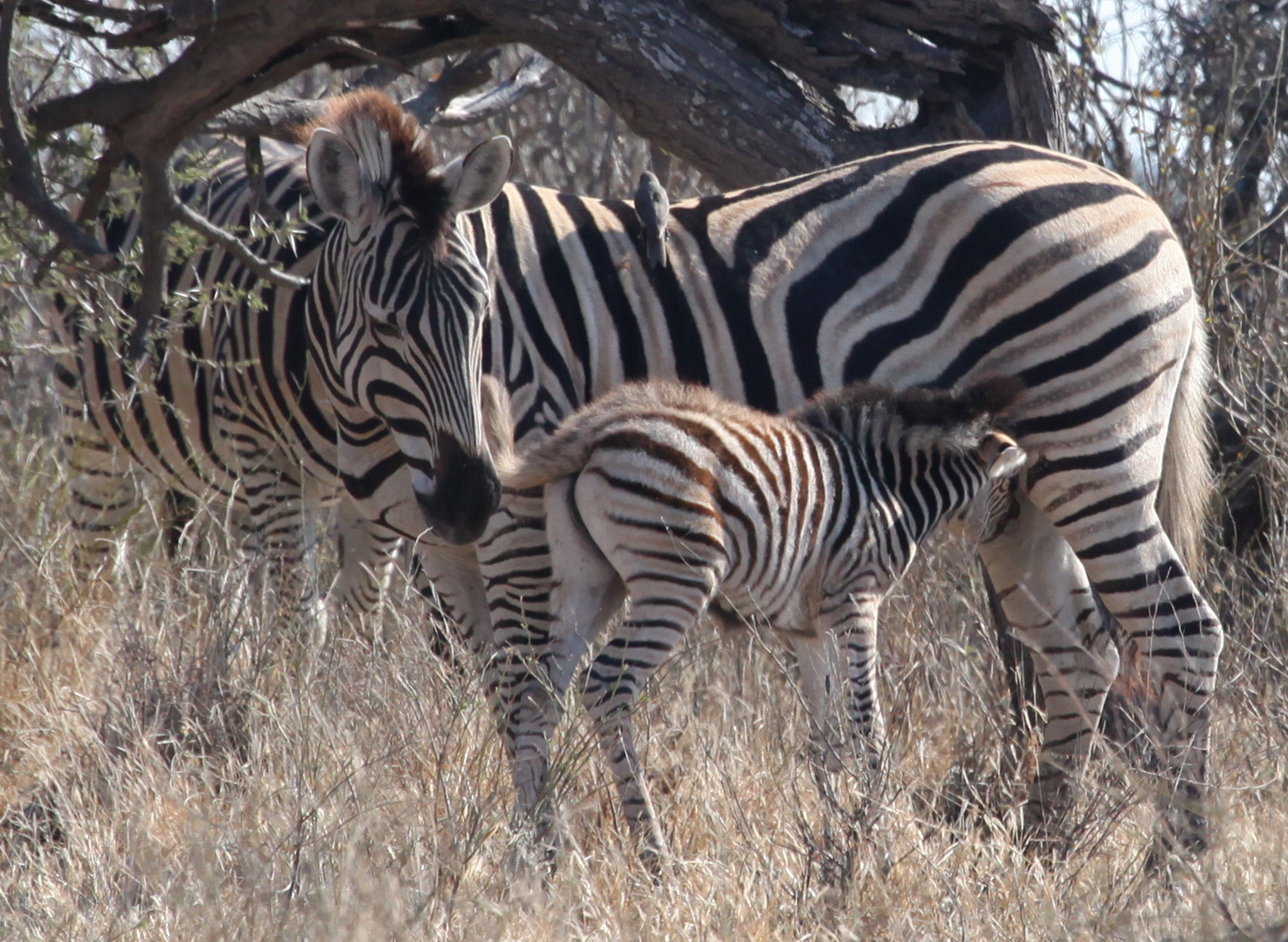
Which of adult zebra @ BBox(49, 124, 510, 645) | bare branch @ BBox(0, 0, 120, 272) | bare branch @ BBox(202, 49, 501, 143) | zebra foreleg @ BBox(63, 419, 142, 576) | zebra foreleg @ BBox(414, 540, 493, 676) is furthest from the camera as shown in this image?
zebra foreleg @ BBox(63, 419, 142, 576)

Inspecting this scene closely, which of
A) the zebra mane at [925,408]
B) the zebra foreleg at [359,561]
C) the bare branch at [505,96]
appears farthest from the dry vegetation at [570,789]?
the bare branch at [505,96]

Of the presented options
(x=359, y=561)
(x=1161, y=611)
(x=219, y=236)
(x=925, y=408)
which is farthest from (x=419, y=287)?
(x=1161, y=611)

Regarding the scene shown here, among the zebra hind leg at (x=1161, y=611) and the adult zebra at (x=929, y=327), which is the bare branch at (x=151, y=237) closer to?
the adult zebra at (x=929, y=327)

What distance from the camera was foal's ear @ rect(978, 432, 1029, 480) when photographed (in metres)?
4.66

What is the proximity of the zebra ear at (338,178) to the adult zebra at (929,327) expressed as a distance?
2 centimetres

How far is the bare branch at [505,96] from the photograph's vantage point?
22.4ft

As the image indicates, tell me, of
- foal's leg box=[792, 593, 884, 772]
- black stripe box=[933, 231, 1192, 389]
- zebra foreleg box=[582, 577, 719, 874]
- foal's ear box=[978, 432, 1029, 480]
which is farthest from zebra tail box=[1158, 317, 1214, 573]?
zebra foreleg box=[582, 577, 719, 874]

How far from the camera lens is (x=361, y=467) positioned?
4.82m

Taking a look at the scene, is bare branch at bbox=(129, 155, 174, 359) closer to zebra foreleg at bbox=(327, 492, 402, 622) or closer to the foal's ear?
zebra foreleg at bbox=(327, 492, 402, 622)

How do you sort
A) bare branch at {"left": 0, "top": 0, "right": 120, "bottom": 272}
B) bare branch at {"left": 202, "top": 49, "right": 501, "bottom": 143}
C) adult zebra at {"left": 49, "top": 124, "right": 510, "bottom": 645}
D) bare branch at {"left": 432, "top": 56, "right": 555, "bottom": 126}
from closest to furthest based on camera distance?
bare branch at {"left": 0, "top": 0, "right": 120, "bottom": 272} → adult zebra at {"left": 49, "top": 124, "right": 510, "bottom": 645} → bare branch at {"left": 202, "top": 49, "right": 501, "bottom": 143} → bare branch at {"left": 432, "top": 56, "right": 555, "bottom": 126}

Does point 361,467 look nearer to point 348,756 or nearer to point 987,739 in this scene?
point 348,756

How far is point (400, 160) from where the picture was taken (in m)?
4.28

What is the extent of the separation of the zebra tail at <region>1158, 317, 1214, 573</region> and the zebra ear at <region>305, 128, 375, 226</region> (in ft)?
9.39

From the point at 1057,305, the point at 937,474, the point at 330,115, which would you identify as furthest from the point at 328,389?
the point at 1057,305
